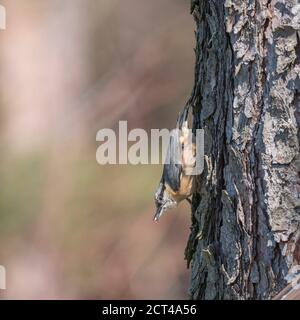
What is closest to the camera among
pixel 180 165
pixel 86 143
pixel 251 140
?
pixel 251 140

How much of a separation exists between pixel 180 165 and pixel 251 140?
0.28 m

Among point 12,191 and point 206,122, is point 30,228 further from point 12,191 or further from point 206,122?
point 206,122

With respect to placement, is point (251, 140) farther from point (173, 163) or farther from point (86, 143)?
point (86, 143)

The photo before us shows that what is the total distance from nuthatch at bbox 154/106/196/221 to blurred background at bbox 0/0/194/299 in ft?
7.46

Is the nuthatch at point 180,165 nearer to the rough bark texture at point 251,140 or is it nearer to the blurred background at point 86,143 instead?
the rough bark texture at point 251,140

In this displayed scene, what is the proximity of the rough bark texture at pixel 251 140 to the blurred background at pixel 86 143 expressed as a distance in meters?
2.50

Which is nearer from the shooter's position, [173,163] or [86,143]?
[173,163]

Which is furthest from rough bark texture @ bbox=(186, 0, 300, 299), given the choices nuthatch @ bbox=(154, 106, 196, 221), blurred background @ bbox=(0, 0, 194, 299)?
blurred background @ bbox=(0, 0, 194, 299)

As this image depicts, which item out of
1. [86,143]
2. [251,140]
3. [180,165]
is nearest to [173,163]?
[180,165]

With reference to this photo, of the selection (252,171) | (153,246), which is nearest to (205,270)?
(252,171)

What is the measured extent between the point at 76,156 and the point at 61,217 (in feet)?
1.29

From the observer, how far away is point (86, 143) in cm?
431

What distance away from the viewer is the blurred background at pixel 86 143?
4172mm

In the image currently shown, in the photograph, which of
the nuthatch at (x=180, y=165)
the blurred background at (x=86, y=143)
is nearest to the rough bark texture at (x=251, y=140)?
the nuthatch at (x=180, y=165)
